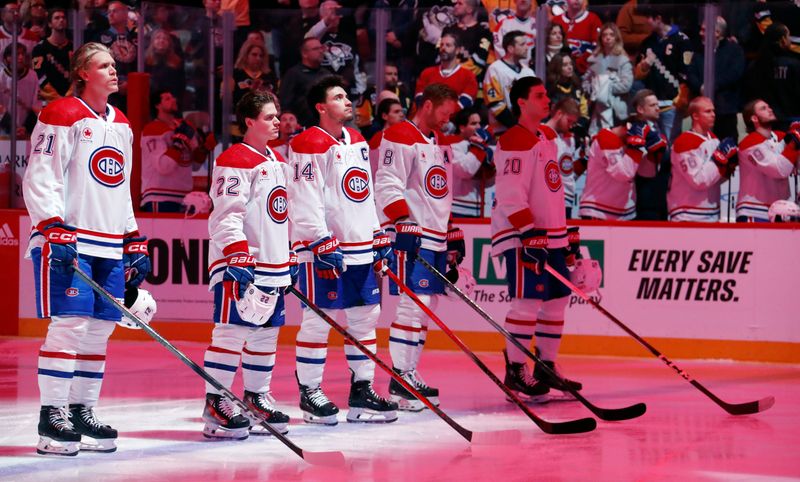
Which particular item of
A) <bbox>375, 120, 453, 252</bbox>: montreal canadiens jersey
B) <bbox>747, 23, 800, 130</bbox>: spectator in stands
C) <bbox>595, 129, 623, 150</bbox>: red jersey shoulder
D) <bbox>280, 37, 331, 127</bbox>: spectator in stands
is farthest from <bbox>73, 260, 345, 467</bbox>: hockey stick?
<bbox>747, 23, 800, 130</bbox>: spectator in stands

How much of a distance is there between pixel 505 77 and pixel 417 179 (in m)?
3.02

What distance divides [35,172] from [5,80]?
17.8 ft

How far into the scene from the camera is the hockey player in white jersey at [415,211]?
20.7 ft

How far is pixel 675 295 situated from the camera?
8.55m

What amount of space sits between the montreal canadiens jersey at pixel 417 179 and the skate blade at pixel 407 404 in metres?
0.75

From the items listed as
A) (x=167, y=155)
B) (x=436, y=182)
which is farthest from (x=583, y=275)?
(x=167, y=155)

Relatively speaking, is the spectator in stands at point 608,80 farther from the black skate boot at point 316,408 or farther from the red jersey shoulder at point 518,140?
the black skate boot at point 316,408

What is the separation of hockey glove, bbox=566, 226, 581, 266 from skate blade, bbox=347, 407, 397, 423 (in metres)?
1.44

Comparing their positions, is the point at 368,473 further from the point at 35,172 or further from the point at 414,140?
the point at 414,140

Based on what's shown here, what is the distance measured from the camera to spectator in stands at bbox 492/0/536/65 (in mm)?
9211

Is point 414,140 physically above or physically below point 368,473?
above

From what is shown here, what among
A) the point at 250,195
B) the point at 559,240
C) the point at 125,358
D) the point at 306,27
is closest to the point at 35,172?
the point at 250,195

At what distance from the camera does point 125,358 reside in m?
8.37

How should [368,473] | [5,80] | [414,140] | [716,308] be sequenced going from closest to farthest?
1. [368,473]
2. [414,140]
3. [716,308]
4. [5,80]
